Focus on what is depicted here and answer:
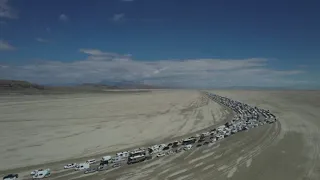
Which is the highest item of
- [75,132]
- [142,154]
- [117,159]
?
[75,132]

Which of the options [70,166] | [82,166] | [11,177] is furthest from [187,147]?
[11,177]

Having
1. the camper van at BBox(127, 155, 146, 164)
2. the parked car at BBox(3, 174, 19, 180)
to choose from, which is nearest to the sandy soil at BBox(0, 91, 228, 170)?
the parked car at BBox(3, 174, 19, 180)

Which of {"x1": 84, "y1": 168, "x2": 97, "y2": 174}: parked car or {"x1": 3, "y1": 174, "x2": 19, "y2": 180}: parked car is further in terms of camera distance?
{"x1": 84, "y1": 168, "x2": 97, "y2": 174}: parked car

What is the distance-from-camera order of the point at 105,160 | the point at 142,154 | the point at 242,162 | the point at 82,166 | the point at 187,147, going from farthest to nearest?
the point at 187,147
the point at 142,154
the point at 105,160
the point at 242,162
the point at 82,166

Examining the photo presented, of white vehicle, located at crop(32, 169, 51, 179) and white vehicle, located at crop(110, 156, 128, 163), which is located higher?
white vehicle, located at crop(110, 156, 128, 163)

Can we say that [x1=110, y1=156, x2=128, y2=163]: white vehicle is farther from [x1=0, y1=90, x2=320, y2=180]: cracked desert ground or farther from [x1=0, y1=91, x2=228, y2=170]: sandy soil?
[x1=0, y1=91, x2=228, y2=170]: sandy soil

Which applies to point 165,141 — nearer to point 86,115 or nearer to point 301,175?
point 301,175

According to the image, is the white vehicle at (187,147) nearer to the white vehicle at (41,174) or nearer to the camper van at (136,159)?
the camper van at (136,159)

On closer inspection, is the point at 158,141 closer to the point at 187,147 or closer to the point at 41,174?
the point at 187,147

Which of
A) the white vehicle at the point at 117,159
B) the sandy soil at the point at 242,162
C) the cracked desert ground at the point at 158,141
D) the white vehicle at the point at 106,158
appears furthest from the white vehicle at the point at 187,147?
the white vehicle at the point at 106,158

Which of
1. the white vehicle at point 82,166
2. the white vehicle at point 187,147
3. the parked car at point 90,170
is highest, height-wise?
the white vehicle at point 187,147

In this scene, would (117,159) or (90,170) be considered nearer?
(90,170)
